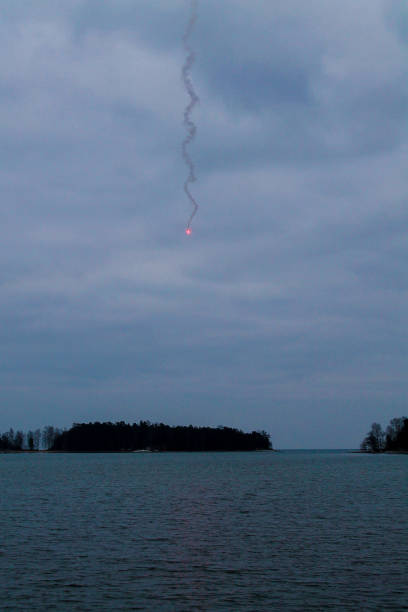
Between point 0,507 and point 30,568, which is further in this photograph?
point 0,507

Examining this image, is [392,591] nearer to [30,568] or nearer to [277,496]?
[30,568]

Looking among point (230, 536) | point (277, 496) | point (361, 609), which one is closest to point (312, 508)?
point (277, 496)

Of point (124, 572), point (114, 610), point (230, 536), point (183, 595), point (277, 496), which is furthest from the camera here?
point (277, 496)

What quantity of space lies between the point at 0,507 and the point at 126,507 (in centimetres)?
1487

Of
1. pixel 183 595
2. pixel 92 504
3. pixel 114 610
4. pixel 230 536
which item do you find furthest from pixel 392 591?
pixel 92 504

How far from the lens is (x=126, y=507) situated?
77.8 metres

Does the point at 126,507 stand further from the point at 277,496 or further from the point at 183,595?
the point at 183,595

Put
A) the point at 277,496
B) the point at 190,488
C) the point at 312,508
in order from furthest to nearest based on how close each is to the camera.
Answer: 1. the point at 190,488
2. the point at 277,496
3. the point at 312,508

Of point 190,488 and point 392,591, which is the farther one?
point 190,488

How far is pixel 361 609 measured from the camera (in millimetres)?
31969

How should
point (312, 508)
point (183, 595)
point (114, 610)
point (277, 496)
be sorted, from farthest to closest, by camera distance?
point (277, 496), point (312, 508), point (183, 595), point (114, 610)

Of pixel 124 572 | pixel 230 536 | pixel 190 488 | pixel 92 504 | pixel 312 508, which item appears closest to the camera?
pixel 124 572

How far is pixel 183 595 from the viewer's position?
3491 centimetres

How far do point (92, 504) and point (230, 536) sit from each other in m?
31.6
